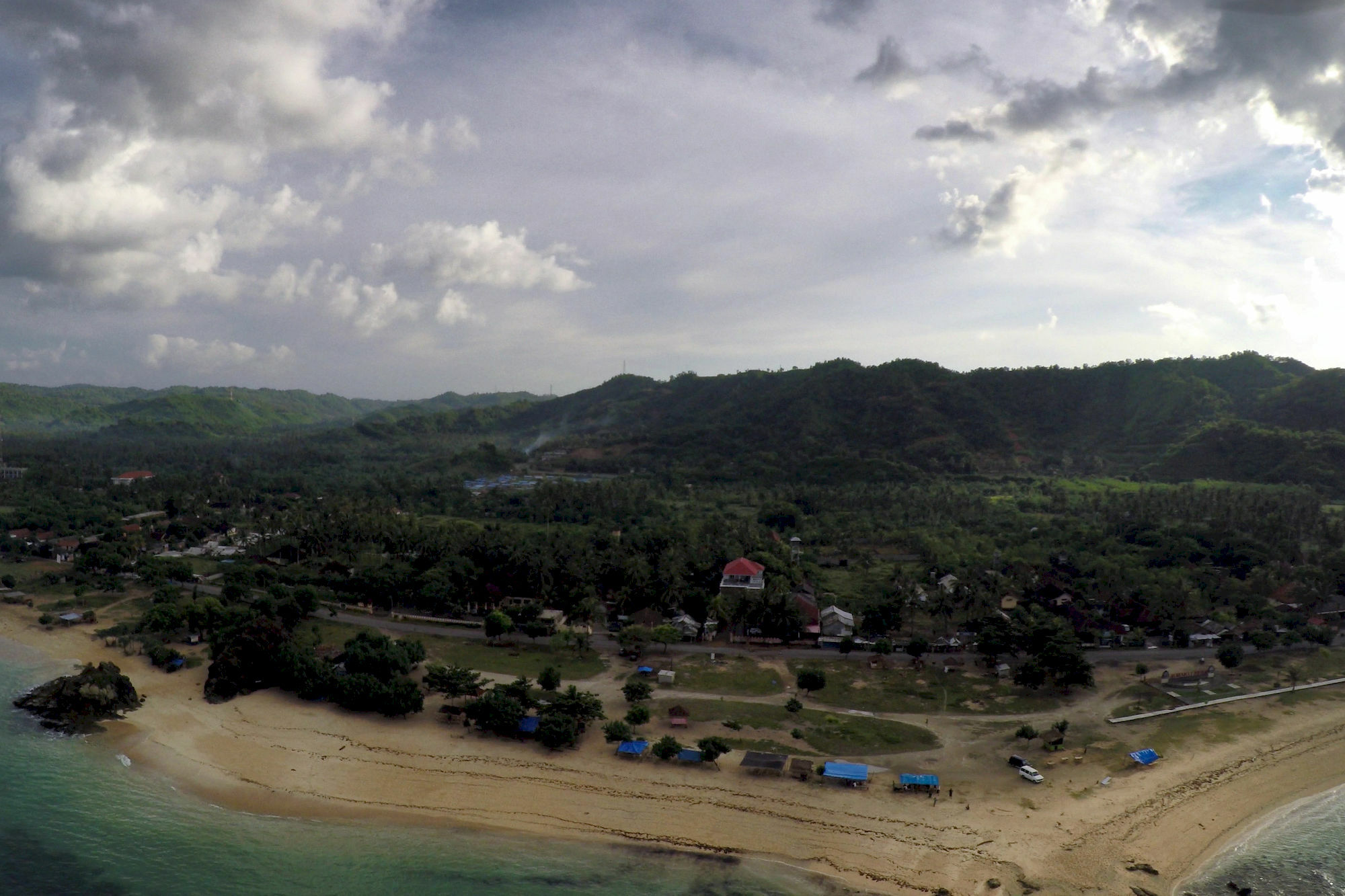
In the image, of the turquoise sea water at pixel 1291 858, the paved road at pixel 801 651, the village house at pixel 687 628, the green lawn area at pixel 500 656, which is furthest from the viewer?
the village house at pixel 687 628

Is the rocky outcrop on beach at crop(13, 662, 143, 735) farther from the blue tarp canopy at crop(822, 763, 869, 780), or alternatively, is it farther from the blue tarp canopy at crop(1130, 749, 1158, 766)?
the blue tarp canopy at crop(1130, 749, 1158, 766)

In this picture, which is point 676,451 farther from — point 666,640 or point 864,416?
point 666,640

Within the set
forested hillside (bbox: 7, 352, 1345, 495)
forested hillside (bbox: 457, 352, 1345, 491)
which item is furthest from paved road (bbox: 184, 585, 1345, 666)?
forested hillside (bbox: 457, 352, 1345, 491)

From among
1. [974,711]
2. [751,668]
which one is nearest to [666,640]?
[751,668]

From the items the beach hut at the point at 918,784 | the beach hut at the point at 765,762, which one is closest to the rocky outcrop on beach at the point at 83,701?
the beach hut at the point at 765,762

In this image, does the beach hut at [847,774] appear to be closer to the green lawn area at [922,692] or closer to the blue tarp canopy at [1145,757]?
the green lawn area at [922,692]
